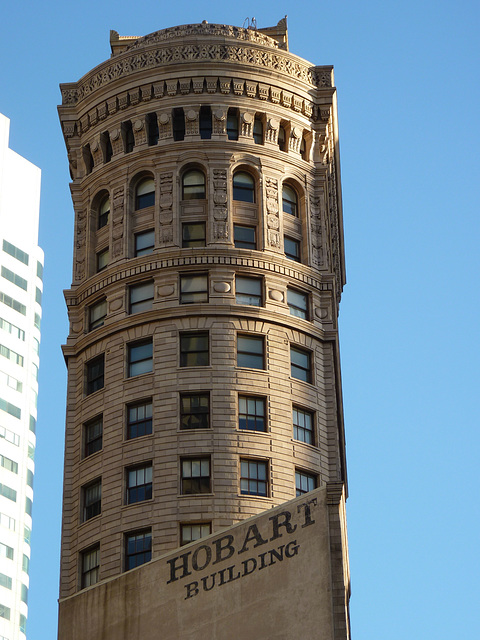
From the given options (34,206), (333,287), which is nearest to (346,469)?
(333,287)

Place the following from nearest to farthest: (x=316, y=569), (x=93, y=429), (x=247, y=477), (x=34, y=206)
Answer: (x=316, y=569), (x=247, y=477), (x=93, y=429), (x=34, y=206)

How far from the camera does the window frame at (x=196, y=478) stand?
2960 inches

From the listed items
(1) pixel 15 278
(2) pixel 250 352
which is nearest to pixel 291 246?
(2) pixel 250 352

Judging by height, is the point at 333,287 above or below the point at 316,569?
above

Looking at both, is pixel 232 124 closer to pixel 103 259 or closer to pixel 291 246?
pixel 291 246

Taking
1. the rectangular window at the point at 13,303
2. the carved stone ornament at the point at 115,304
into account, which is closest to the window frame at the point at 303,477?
the carved stone ornament at the point at 115,304

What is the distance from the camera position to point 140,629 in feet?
232

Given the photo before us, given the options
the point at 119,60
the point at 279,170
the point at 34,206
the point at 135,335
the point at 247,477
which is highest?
the point at 34,206

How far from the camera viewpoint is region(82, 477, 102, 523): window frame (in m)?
77.6

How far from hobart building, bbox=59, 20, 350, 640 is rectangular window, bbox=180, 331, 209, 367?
12 centimetres

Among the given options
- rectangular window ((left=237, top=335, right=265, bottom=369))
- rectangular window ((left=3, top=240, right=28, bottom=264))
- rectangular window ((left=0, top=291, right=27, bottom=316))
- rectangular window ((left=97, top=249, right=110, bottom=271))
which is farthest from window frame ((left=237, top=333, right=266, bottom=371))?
rectangular window ((left=3, top=240, right=28, bottom=264))

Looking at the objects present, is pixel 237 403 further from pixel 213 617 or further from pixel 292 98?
pixel 292 98

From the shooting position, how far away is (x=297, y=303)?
82.8 meters

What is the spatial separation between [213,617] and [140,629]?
12.9ft
